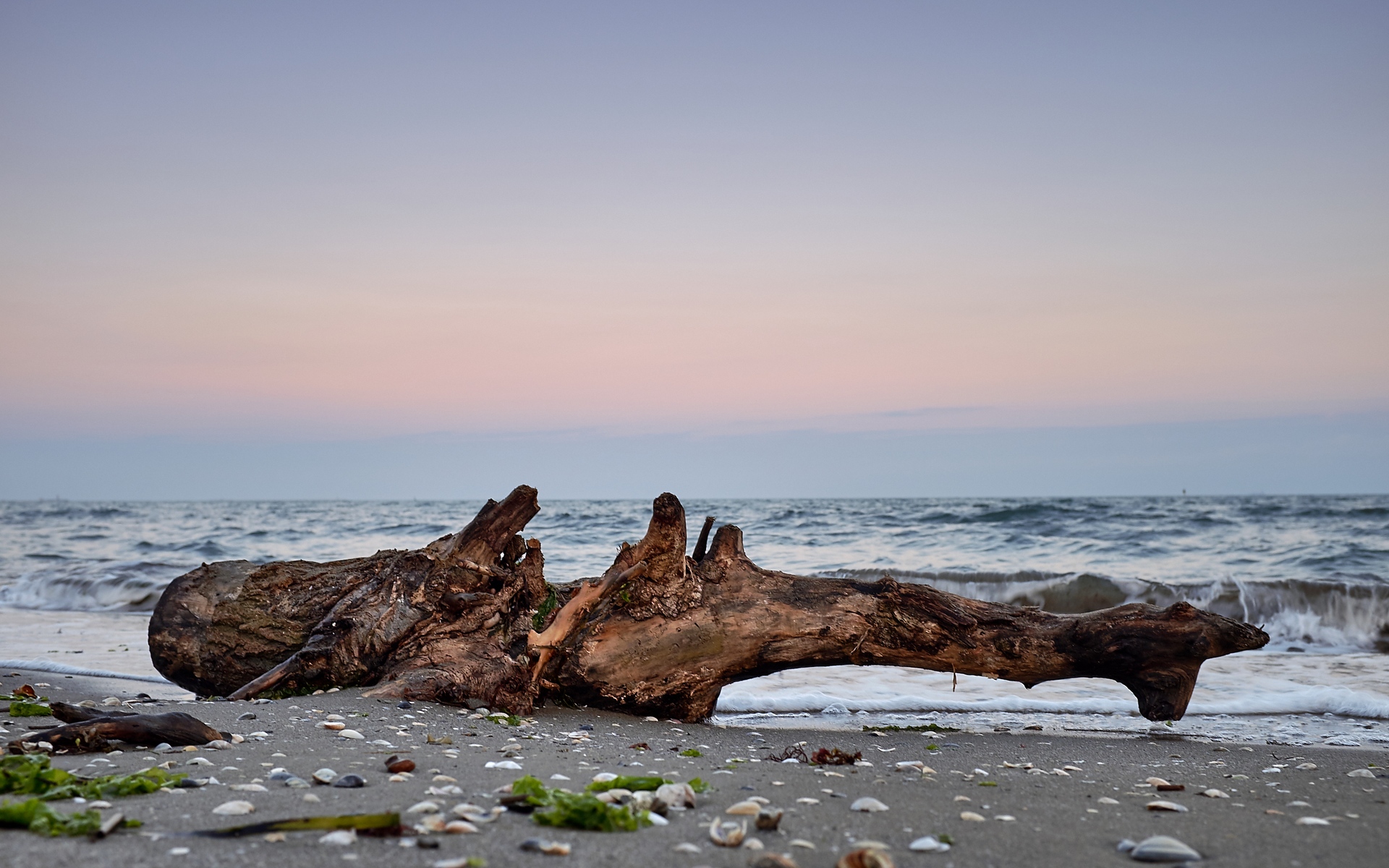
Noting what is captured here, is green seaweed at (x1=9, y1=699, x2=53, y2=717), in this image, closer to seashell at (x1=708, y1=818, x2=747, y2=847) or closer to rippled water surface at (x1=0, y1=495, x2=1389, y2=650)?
seashell at (x1=708, y1=818, x2=747, y2=847)

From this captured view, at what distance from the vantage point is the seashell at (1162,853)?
2617mm

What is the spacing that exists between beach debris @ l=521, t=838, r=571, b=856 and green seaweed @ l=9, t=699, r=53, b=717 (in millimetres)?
3471

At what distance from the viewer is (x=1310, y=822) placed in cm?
323

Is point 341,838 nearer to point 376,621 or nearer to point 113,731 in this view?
point 113,731

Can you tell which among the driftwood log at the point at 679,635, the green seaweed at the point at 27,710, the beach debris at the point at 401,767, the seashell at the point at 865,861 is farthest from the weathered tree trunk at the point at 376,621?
A: the seashell at the point at 865,861

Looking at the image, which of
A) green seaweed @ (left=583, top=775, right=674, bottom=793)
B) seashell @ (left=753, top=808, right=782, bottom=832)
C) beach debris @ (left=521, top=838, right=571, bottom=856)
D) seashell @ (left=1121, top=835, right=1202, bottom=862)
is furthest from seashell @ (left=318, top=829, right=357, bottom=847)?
seashell @ (left=1121, top=835, right=1202, bottom=862)

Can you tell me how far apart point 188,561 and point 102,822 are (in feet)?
60.8

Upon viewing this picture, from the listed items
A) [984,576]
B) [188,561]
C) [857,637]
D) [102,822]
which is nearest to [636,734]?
[857,637]

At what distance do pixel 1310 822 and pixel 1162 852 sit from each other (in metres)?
1.10

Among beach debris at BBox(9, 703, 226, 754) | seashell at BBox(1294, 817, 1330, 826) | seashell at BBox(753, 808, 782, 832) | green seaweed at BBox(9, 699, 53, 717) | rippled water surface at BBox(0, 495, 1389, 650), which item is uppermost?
seashell at BBox(753, 808, 782, 832)

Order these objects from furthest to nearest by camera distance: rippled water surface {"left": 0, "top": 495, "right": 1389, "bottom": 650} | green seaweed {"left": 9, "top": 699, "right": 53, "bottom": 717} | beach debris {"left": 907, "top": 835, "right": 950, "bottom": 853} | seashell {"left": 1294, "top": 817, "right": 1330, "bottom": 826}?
rippled water surface {"left": 0, "top": 495, "right": 1389, "bottom": 650} → green seaweed {"left": 9, "top": 699, "right": 53, "bottom": 717} → seashell {"left": 1294, "top": 817, "right": 1330, "bottom": 826} → beach debris {"left": 907, "top": 835, "right": 950, "bottom": 853}

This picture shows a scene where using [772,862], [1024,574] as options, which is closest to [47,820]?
[772,862]

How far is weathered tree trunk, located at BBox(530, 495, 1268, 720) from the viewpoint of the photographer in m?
5.56

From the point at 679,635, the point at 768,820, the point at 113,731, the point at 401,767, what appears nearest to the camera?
the point at 768,820
